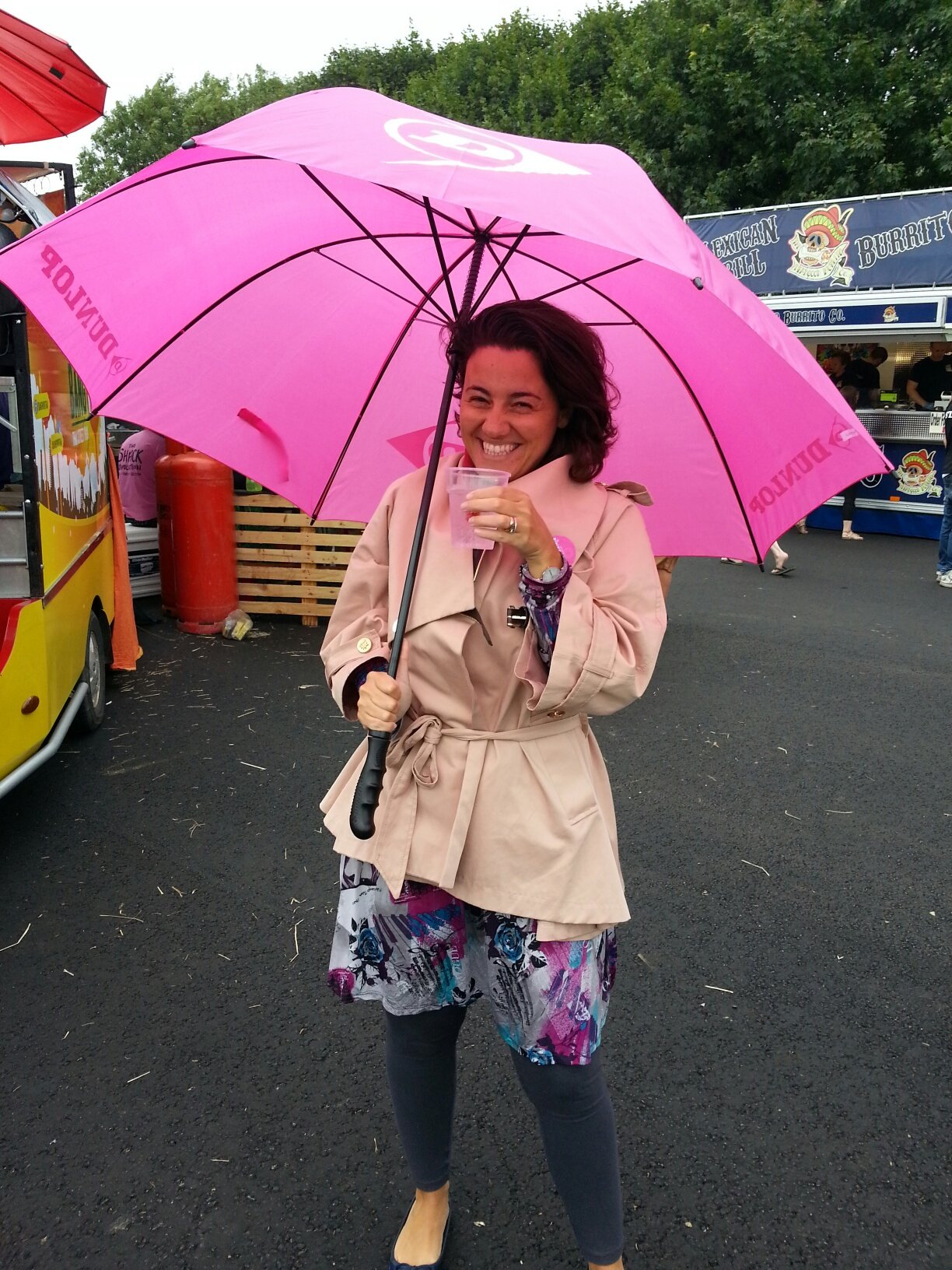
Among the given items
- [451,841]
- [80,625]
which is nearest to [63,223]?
[451,841]

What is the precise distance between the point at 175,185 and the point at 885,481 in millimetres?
11958

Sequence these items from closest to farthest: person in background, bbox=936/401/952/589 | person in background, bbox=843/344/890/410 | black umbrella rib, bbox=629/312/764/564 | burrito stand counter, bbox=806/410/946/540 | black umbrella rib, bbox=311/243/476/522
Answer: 1. black umbrella rib, bbox=629/312/764/564
2. black umbrella rib, bbox=311/243/476/522
3. person in background, bbox=936/401/952/589
4. burrito stand counter, bbox=806/410/946/540
5. person in background, bbox=843/344/890/410

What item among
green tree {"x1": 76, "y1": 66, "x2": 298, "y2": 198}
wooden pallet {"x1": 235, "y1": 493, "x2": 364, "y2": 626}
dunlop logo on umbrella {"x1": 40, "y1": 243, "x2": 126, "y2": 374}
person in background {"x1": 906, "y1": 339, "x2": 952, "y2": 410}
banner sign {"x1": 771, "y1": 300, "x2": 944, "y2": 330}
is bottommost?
wooden pallet {"x1": 235, "y1": 493, "x2": 364, "y2": 626}

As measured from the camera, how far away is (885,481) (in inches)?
482

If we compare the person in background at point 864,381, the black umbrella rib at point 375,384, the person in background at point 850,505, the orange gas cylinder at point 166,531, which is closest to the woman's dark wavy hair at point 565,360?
the black umbrella rib at point 375,384

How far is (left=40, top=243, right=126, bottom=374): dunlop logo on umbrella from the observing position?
195 cm

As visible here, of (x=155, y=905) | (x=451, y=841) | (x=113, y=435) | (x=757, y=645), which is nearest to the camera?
(x=451, y=841)

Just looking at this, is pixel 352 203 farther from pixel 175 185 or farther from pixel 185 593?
pixel 185 593

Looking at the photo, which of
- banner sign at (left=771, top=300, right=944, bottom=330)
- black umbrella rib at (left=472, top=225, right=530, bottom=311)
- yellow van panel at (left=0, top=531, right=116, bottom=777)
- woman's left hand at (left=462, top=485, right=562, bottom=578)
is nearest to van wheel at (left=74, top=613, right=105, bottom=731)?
yellow van panel at (left=0, top=531, right=116, bottom=777)

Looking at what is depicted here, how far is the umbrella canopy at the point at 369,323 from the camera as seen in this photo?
1771mm

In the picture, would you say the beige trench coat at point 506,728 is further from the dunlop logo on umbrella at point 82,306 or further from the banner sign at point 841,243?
the banner sign at point 841,243

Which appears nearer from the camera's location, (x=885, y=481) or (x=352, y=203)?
(x=352, y=203)

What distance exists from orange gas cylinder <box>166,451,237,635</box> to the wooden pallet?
12cm

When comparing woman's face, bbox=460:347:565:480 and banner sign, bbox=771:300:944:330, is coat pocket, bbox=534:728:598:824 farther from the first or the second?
banner sign, bbox=771:300:944:330
